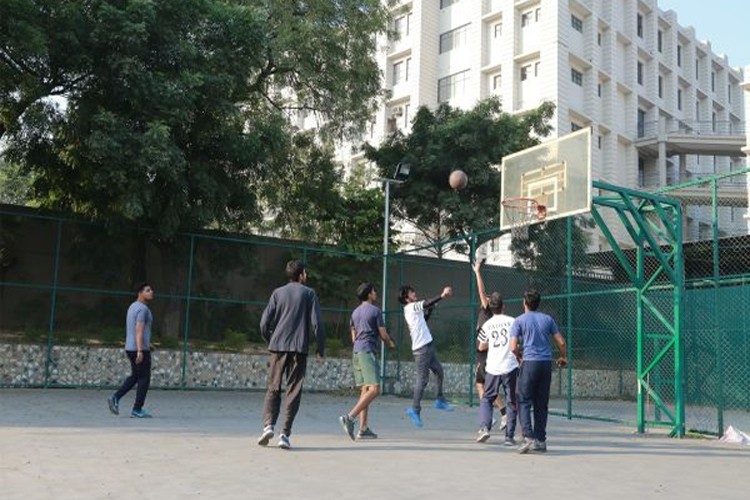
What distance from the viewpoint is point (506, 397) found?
28.8ft

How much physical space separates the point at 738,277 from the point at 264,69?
11768 mm

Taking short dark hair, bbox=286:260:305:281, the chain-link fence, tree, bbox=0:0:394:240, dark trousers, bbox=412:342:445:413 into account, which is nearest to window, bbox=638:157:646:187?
the chain-link fence

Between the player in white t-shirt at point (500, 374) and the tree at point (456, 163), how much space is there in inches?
521

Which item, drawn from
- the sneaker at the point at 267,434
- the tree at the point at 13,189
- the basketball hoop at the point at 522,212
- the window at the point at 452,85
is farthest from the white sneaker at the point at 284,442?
the window at the point at 452,85

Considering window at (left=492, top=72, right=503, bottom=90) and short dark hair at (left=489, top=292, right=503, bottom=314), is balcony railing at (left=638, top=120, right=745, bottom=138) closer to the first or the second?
window at (left=492, top=72, right=503, bottom=90)

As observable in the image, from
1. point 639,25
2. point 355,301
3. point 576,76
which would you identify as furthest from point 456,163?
point 639,25

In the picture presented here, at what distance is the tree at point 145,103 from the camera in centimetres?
1356

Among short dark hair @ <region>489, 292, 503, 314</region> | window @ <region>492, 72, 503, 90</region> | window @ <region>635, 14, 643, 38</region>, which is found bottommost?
short dark hair @ <region>489, 292, 503, 314</region>

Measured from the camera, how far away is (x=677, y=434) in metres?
10.7

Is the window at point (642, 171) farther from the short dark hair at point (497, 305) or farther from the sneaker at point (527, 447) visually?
the sneaker at point (527, 447)

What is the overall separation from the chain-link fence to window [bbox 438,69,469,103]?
1837cm

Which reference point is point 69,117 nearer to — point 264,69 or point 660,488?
point 264,69

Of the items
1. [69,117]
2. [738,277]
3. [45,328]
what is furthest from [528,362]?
[45,328]

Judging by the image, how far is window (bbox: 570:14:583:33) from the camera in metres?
36.8
